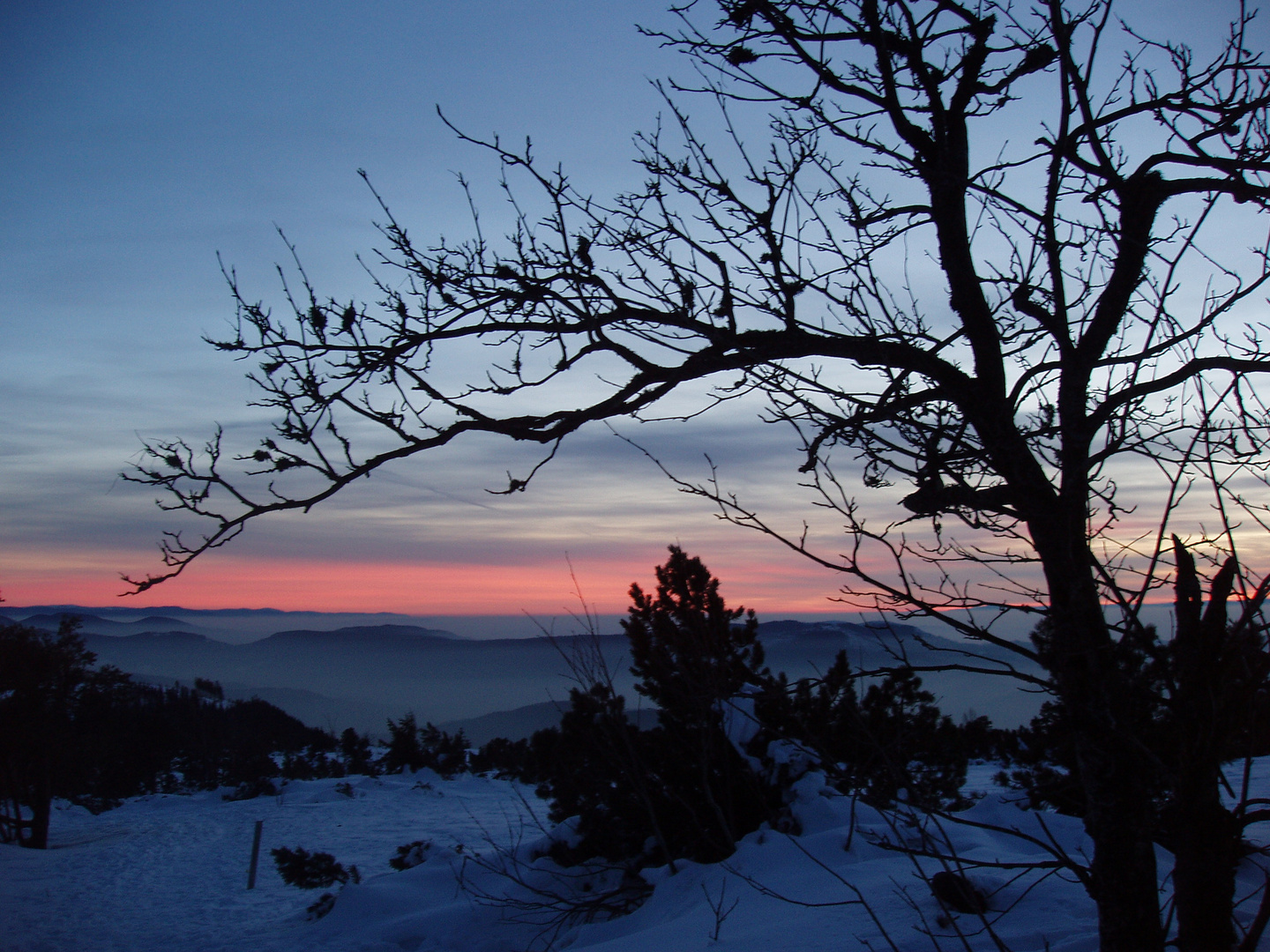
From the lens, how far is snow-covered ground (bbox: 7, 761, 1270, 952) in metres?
4.58

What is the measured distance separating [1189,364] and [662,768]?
7.76 meters

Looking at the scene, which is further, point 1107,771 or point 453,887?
point 453,887

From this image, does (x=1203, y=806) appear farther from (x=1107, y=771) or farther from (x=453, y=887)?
(x=453, y=887)

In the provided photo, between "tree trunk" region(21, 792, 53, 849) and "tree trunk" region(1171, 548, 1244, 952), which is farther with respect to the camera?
"tree trunk" region(21, 792, 53, 849)

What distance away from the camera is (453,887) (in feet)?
36.1

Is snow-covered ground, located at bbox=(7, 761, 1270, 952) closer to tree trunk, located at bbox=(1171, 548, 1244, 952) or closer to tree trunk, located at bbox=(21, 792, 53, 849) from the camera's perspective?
tree trunk, located at bbox=(1171, 548, 1244, 952)

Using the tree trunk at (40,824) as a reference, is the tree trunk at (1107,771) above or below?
above

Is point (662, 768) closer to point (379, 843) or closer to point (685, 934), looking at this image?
point (685, 934)

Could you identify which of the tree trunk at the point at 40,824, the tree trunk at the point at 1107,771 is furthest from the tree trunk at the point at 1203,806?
the tree trunk at the point at 40,824

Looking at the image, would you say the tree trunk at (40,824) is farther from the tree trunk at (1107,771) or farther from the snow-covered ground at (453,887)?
the tree trunk at (1107,771)

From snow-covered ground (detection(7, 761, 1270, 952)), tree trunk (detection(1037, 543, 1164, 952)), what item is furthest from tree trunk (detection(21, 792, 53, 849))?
tree trunk (detection(1037, 543, 1164, 952))

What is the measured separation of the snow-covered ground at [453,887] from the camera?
180 inches

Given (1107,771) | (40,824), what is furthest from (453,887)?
(40,824)

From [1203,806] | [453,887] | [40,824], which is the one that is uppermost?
[1203,806]
